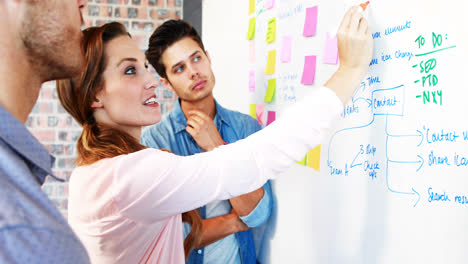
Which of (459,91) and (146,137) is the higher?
(459,91)

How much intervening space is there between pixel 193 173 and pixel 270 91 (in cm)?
70

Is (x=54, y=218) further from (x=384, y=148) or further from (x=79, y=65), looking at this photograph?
(x=384, y=148)

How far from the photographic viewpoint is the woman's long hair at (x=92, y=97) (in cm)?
94

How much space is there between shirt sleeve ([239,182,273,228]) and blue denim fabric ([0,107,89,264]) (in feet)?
2.92

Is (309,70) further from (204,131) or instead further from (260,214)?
(260,214)

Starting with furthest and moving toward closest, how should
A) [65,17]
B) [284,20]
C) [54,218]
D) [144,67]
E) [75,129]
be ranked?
[75,129]
[284,20]
[144,67]
[65,17]
[54,218]

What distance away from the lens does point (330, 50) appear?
1.01 meters

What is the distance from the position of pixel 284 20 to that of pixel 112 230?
0.88 meters

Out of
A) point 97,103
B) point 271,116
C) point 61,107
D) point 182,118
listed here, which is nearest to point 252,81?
point 271,116

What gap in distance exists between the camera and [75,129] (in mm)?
2537

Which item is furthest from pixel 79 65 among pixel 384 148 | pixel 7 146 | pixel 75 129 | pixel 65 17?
pixel 75 129

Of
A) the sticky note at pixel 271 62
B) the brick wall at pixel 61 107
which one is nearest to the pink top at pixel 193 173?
the sticky note at pixel 271 62

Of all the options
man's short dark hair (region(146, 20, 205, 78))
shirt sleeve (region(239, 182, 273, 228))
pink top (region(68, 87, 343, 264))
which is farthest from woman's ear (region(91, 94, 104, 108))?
shirt sleeve (region(239, 182, 273, 228))

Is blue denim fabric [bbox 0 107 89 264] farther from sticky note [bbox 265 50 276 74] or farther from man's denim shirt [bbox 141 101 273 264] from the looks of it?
sticky note [bbox 265 50 276 74]
